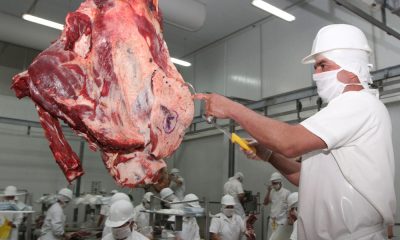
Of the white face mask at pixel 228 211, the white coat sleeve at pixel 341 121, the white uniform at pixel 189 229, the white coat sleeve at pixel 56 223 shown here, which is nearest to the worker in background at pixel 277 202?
the white face mask at pixel 228 211

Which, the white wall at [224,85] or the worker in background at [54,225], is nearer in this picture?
the worker in background at [54,225]

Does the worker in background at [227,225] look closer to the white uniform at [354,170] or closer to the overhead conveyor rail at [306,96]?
the overhead conveyor rail at [306,96]

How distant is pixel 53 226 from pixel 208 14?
6.08m

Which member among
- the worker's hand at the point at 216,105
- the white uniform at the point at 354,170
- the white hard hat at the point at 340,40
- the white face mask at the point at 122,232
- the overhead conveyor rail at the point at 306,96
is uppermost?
the overhead conveyor rail at the point at 306,96

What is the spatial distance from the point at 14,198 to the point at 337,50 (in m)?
7.37

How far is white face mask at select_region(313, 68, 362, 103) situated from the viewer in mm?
1692

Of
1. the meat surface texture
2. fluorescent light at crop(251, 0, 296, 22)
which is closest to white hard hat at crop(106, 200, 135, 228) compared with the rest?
the meat surface texture

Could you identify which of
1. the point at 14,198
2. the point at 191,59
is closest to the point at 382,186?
the point at 14,198

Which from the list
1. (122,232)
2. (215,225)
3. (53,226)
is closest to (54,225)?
(53,226)

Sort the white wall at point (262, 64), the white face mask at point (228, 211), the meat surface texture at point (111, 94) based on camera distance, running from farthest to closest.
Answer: the white wall at point (262, 64) < the white face mask at point (228, 211) < the meat surface texture at point (111, 94)

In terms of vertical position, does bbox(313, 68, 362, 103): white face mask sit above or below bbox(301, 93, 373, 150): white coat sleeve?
above

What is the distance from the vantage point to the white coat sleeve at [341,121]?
1.51m

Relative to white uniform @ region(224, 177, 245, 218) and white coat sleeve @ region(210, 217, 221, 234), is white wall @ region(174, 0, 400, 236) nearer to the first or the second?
white uniform @ region(224, 177, 245, 218)

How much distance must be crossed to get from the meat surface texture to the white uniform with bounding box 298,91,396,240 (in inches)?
24.9
